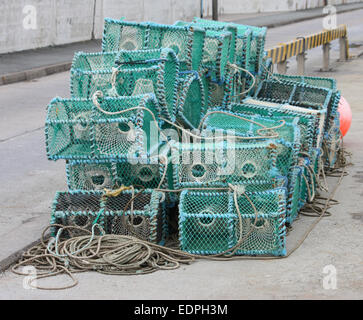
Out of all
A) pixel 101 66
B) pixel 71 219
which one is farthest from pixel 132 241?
pixel 101 66

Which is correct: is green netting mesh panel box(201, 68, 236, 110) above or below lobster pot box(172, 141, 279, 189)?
above

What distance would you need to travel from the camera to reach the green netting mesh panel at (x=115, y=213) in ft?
18.5

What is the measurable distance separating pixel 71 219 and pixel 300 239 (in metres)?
1.83

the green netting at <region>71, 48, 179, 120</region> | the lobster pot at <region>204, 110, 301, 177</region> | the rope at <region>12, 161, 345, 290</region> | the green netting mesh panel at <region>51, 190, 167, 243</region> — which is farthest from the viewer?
the lobster pot at <region>204, 110, 301, 177</region>

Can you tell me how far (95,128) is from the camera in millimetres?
5758

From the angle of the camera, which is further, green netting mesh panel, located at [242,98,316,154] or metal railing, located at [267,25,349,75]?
metal railing, located at [267,25,349,75]

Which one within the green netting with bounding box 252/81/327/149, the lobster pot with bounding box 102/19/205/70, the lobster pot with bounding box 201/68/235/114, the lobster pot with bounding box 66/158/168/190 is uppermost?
the lobster pot with bounding box 102/19/205/70

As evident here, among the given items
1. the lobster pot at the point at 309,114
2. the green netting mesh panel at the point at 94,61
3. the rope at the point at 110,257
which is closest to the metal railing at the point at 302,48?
the lobster pot at the point at 309,114

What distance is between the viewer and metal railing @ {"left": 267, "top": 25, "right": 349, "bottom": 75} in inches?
536

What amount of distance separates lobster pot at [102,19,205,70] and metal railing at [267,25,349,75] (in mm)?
5983

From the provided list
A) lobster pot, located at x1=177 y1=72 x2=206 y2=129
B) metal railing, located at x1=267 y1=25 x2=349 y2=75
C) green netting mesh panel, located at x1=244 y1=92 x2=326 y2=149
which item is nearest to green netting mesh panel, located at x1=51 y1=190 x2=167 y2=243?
lobster pot, located at x1=177 y1=72 x2=206 y2=129

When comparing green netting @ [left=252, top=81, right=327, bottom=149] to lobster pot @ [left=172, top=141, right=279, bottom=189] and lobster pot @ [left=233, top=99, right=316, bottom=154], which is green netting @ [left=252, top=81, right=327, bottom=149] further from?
lobster pot @ [left=172, top=141, right=279, bottom=189]

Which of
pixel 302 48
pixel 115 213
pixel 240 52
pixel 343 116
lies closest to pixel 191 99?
pixel 240 52

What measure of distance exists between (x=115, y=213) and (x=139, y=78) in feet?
4.26
